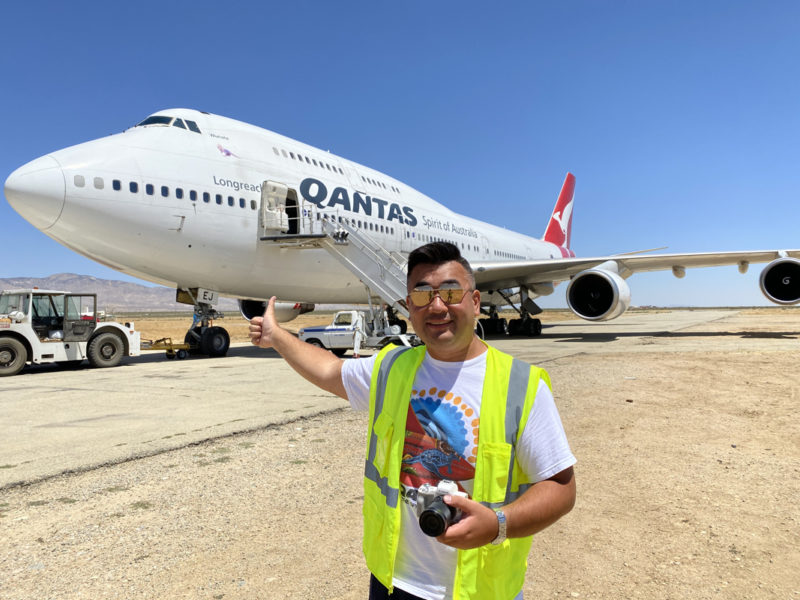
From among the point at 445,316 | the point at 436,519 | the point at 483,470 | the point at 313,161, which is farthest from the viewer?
the point at 313,161

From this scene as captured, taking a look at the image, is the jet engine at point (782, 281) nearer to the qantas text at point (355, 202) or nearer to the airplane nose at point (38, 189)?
the qantas text at point (355, 202)

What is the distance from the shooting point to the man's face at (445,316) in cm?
145

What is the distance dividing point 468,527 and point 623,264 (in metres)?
17.7

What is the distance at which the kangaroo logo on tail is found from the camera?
31109 millimetres

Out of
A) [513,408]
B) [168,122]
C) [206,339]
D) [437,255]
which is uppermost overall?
[168,122]

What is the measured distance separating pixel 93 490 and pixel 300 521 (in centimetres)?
158

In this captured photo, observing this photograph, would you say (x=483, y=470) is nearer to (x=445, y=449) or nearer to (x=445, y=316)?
(x=445, y=449)

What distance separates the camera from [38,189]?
356 inches

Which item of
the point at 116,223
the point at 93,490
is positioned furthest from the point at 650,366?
the point at 116,223

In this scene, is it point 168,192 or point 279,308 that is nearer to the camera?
point 168,192

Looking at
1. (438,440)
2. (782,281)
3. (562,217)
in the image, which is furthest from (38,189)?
(562,217)

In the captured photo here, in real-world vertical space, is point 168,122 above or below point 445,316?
above

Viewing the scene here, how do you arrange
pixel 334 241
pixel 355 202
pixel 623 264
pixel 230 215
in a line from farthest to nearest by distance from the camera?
1. pixel 623 264
2. pixel 355 202
3. pixel 334 241
4. pixel 230 215

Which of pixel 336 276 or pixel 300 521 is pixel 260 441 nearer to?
pixel 300 521
